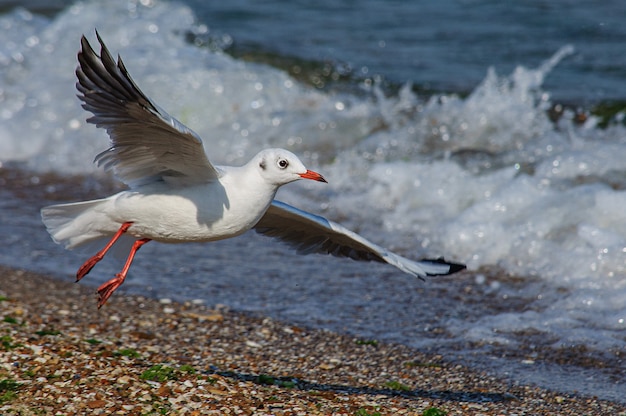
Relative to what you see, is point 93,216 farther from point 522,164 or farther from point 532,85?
point 532,85

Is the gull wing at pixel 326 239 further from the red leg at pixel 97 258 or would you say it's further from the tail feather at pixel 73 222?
the tail feather at pixel 73 222

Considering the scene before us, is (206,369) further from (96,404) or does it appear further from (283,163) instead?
(283,163)

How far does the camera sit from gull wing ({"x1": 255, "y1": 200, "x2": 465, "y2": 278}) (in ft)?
18.7

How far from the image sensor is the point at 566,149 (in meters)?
10.6

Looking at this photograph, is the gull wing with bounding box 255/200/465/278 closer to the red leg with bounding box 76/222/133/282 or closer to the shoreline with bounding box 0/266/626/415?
the shoreline with bounding box 0/266/626/415

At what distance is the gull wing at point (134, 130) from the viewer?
14.9 ft

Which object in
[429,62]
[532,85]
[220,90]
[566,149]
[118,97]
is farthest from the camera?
[429,62]

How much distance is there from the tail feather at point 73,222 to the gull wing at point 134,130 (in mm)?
383

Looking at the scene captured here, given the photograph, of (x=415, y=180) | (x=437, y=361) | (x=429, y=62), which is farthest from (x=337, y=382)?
(x=429, y=62)

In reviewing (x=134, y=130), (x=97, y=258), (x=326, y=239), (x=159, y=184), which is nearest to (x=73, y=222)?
(x=97, y=258)

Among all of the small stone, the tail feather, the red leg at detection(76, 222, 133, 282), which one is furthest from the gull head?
the small stone

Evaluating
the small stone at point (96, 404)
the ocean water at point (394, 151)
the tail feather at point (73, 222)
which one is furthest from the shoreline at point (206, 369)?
the tail feather at point (73, 222)

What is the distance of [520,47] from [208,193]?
10.5 metres

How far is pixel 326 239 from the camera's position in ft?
20.2
